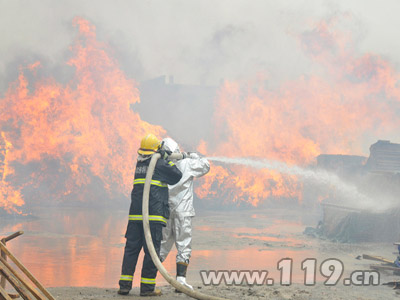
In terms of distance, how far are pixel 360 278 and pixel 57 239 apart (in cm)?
752

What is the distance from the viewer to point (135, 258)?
5.85 metres

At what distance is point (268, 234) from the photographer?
1471 cm

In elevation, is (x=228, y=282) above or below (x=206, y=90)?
below

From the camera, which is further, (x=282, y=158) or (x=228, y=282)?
(x=282, y=158)

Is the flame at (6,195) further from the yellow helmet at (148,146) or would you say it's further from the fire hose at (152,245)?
the fire hose at (152,245)

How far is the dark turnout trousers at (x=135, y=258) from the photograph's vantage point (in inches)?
227

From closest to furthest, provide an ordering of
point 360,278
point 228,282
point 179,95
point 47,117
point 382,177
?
1. point 228,282
2. point 360,278
3. point 382,177
4. point 47,117
5. point 179,95

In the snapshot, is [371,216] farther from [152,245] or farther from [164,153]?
[152,245]

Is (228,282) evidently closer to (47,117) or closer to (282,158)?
(47,117)

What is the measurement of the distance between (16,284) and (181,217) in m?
2.38

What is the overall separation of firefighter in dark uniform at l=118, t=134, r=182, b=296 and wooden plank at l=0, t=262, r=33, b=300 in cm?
163

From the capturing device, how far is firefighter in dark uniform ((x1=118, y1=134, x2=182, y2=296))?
5.80 m

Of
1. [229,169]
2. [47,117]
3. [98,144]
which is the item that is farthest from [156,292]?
[229,169]

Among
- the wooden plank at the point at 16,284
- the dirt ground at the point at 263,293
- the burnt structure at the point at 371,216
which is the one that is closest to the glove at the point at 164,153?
the dirt ground at the point at 263,293
